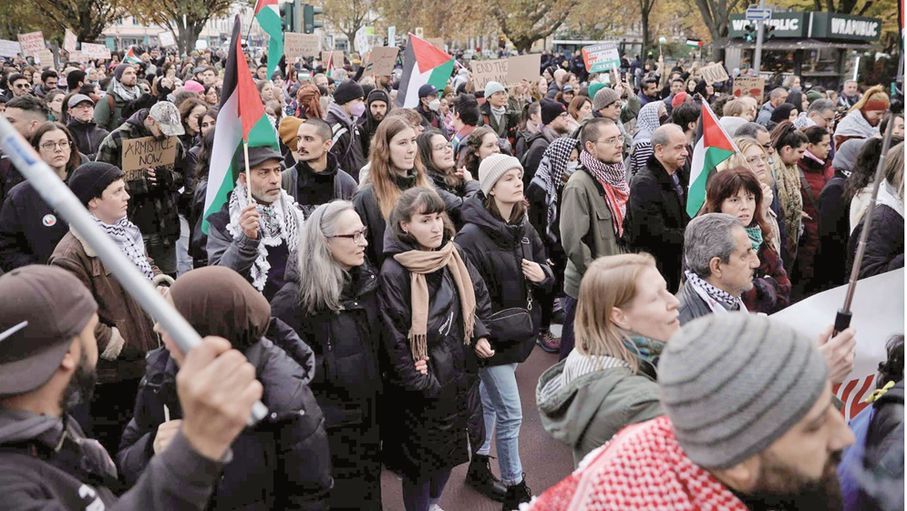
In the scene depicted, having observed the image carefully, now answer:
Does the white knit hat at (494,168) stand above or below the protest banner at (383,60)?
below

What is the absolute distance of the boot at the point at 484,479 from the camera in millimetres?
4605

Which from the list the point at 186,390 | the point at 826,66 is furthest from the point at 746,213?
the point at 826,66

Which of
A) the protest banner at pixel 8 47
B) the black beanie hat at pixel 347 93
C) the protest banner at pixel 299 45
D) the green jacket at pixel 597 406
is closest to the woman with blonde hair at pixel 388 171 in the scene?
the green jacket at pixel 597 406

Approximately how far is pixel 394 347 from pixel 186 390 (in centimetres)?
237

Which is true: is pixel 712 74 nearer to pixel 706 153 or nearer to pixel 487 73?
pixel 487 73

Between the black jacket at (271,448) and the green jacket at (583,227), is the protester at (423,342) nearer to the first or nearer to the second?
the black jacket at (271,448)

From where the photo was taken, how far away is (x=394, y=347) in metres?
3.84

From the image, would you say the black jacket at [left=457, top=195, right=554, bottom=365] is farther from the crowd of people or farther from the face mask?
the face mask

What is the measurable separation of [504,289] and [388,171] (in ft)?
4.37

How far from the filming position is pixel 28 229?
4688 millimetres

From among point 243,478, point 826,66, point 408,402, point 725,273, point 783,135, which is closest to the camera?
point 243,478

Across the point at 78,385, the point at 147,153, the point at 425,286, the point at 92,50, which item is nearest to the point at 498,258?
the point at 425,286

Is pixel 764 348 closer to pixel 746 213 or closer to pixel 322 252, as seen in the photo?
pixel 322 252

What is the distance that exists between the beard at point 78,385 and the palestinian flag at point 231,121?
7.30 ft
